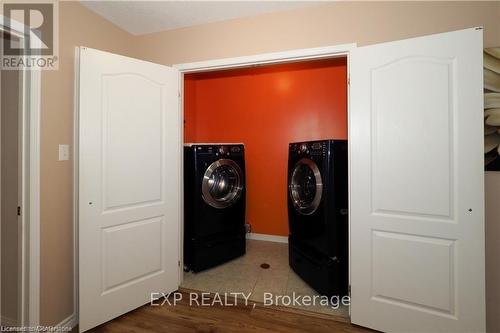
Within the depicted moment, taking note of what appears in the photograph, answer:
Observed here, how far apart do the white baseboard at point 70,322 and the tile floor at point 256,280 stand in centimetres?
83

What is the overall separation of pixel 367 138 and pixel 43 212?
7.24 feet

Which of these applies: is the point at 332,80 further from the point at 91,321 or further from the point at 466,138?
the point at 91,321

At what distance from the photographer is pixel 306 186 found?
88.0 inches

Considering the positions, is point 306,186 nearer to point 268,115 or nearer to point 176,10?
point 268,115

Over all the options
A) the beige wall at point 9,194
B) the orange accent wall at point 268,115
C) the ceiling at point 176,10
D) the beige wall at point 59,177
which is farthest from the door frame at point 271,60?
the orange accent wall at point 268,115

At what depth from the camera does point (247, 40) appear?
1.95 m

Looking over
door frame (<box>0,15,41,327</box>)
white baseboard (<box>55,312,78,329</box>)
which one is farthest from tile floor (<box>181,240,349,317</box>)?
door frame (<box>0,15,41,327</box>)

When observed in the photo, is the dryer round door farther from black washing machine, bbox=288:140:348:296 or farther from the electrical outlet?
the electrical outlet

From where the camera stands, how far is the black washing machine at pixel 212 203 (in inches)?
94.3

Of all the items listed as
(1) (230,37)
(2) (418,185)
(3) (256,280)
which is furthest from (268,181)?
(2) (418,185)

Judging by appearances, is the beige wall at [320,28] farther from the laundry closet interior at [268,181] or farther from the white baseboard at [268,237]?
the white baseboard at [268,237]

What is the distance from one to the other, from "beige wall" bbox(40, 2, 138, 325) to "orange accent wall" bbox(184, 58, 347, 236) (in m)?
1.79

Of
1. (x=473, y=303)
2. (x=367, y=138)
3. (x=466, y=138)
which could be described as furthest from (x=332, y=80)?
(x=473, y=303)

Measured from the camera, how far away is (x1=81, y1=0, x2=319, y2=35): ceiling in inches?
70.4
